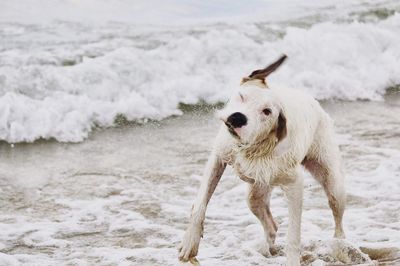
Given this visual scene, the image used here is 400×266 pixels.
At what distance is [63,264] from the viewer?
5.70m

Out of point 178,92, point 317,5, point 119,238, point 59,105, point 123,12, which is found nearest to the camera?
point 119,238

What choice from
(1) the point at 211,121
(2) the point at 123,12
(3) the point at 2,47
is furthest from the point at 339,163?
(2) the point at 123,12

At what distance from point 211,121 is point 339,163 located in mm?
4556

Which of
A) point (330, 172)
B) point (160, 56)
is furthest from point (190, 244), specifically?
point (160, 56)

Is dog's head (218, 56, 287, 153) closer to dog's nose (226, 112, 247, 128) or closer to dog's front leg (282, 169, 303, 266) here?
dog's nose (226, 112, 247, 128)

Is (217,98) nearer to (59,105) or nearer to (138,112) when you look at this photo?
(138,112)

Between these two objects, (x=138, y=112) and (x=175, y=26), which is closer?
(x=138, y=112)

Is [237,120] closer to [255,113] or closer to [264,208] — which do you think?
[255,113]

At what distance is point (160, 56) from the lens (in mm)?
11773

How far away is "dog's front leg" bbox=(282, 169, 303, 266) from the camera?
486 centimetres

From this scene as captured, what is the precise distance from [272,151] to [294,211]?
599 millimetres

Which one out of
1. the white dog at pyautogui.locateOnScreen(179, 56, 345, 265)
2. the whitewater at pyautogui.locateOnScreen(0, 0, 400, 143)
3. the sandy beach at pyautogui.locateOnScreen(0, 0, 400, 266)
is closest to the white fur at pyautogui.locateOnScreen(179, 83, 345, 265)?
the white dog at pyautogui.locateOnScreen(179, 56, 345, 265)

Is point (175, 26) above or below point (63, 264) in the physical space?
above

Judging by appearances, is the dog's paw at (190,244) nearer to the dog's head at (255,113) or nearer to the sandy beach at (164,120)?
the dog's head at (255,113)
